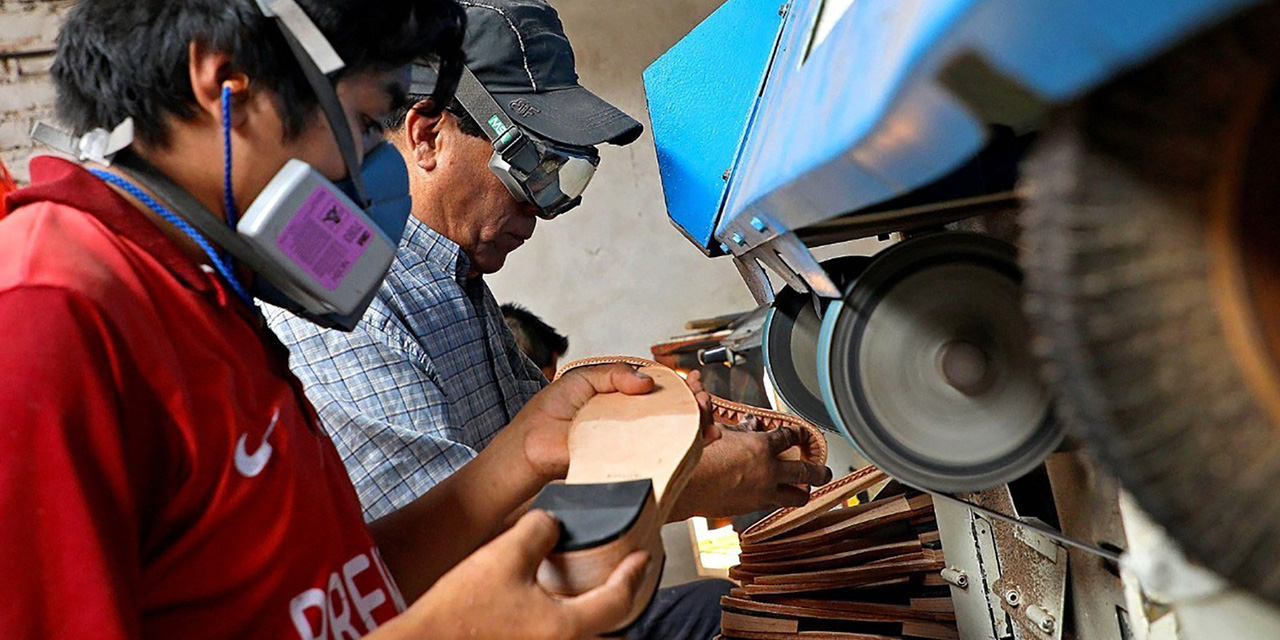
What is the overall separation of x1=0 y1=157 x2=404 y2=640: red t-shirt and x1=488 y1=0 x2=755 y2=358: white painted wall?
3.79m

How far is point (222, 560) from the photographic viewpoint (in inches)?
35.4

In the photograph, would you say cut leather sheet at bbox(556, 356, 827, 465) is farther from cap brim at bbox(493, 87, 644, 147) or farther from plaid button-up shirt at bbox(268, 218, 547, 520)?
cap brim at bbox(493, 87, 644, 147)

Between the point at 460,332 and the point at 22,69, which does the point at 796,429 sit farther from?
the point at 22,69

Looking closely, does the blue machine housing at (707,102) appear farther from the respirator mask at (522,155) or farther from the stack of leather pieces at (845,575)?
the stack of leather pieces at (845,575)

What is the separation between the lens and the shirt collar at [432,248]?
1930 millimetres

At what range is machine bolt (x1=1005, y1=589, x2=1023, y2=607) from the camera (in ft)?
4.99

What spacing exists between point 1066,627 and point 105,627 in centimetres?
122

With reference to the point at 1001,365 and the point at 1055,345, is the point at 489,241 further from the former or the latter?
the point at 1055,345

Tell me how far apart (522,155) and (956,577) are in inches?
45.1

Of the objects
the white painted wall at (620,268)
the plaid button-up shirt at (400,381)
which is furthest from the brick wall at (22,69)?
the plaid button-up shirt at (400,381)

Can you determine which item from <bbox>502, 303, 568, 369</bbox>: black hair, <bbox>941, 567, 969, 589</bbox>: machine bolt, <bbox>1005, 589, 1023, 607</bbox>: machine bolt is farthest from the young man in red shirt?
<bbox>502, 303, 568, 369</bbox>: black hair

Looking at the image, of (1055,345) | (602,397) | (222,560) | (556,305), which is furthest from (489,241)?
(556,305)

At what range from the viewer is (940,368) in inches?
45.6

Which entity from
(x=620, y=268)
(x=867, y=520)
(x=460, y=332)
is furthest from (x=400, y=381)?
(x=620, y=268)
